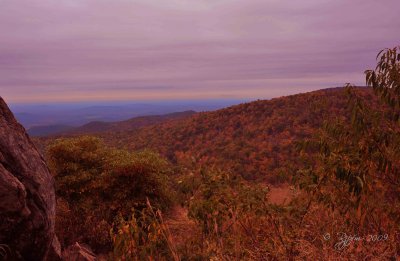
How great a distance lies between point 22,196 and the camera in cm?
536

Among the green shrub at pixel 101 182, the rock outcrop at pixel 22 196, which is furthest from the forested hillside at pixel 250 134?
the rock outcrop at pixel 22 196

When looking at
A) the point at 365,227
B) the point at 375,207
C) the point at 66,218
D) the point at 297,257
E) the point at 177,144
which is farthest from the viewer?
the point at 177,144

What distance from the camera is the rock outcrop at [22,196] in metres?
5.21

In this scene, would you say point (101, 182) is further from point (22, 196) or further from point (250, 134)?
point (250, 134)

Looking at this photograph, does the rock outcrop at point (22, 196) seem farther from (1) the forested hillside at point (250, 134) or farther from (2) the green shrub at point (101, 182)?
(1) the forested hillside at point (250, 134)

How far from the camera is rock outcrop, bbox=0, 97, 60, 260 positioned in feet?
17.1

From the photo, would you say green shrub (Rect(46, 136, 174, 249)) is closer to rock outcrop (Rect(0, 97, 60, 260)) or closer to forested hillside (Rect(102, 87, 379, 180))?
→ rock outcrop (Rect(0, 97, 60, 260))

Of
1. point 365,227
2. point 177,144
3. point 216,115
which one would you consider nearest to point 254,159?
point 177,144

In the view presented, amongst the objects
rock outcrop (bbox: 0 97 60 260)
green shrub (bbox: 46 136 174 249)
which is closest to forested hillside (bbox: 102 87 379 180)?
green shrub (bbox: 46 136 174 249)

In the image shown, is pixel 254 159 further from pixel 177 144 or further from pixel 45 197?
pixel 45 197

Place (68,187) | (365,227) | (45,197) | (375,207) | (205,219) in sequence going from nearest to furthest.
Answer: (205,219) < (375,207) < (365,227) < (45,197) < (68,187)

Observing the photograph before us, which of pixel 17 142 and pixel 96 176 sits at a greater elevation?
pixel 17 142

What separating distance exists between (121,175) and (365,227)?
797 cm

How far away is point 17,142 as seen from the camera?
6.12m
